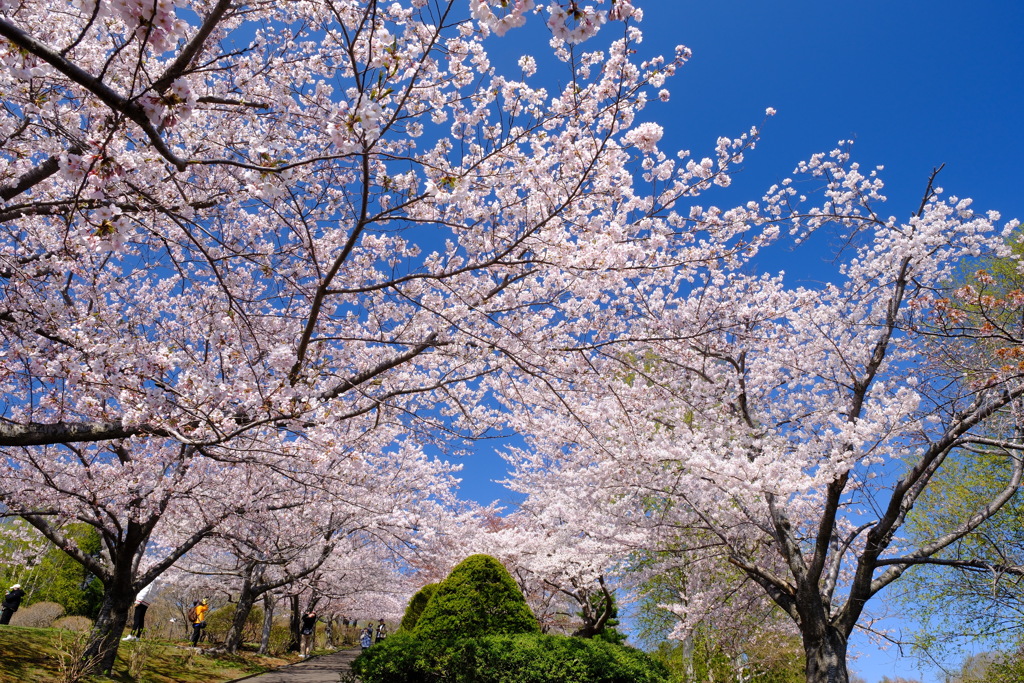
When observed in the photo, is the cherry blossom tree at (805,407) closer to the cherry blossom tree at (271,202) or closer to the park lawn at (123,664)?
the cherry blossom tree at (271,202)

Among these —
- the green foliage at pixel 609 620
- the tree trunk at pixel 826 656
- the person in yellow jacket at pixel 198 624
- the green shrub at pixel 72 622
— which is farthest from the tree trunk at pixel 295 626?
the tree trunk at pixel 826 656

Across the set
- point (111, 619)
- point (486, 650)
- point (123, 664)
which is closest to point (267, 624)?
point (123, 664)

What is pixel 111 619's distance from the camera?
29.9ft

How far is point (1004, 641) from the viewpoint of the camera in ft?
38.8

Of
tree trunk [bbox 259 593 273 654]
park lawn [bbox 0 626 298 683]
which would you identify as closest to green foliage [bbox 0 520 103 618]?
tree trunk [bbox 259 593 273 654]

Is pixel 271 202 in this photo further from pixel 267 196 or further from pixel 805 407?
pixel 805 407

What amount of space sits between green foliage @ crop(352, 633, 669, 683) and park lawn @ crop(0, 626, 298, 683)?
458cm

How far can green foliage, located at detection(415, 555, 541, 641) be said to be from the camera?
334 inches

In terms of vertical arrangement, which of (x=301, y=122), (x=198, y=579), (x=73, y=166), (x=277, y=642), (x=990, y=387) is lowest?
(x=277, y=642)

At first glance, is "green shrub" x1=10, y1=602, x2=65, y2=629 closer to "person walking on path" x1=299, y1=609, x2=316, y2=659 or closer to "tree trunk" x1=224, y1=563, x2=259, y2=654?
"tree trunk" x1=224, y1=563, x2=259, y2=654

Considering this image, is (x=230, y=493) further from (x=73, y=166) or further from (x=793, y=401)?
(x=793, y=401)

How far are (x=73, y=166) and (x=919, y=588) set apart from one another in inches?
731

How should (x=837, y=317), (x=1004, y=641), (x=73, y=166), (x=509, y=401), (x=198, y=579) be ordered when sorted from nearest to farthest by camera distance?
1. (x=73, y=166)
2. (x=509, y=401)
3. (x=837, y=317)
4. (x=1004, y=641)
5. (x=198, y=579)

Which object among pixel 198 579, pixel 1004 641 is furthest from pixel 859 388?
pixel 198 579
